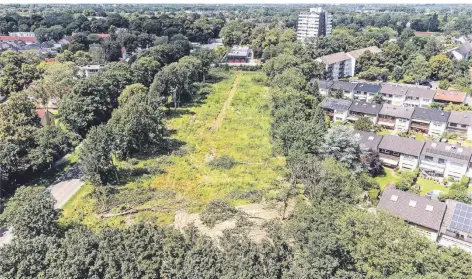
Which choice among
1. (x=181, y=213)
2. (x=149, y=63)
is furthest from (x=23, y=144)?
(x=149, y=63)

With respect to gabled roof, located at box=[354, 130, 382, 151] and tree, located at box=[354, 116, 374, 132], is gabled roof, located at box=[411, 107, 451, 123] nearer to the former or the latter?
tree, located at box=[354, 116, 374, 132]

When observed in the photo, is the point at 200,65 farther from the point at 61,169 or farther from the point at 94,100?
the point at 61,169

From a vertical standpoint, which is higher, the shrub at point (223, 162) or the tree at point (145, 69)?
the tree at point (145, 69)

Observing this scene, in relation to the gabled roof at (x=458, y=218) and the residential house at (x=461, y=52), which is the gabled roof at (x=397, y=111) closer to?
the gabled roof at (x=458, y=218)

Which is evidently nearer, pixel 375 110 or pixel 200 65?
pixel 375 110

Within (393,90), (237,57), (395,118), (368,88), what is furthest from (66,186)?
(237,57)

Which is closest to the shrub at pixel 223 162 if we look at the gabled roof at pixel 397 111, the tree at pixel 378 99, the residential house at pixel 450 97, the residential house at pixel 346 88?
the gabled roof at pixel 397 111
